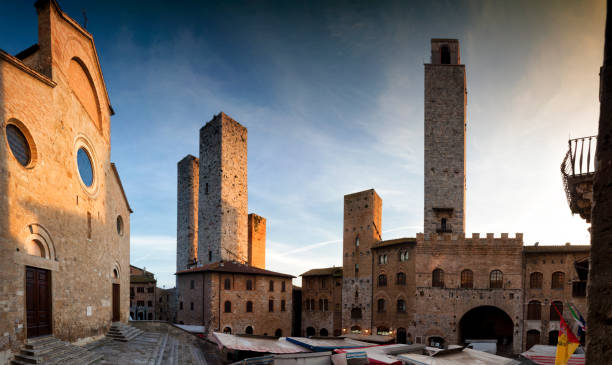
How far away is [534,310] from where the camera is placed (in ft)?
80.3

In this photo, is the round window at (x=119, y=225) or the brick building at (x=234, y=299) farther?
the brick building at (x=234, y=299)

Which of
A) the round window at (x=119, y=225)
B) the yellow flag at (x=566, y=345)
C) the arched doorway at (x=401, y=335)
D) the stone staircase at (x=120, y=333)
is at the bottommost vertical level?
the arched doorway at (x=401, y=335)

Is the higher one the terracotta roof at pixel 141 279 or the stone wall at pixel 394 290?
the stone wall at pixel 394 290

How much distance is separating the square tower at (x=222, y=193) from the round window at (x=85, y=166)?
55.0 feet

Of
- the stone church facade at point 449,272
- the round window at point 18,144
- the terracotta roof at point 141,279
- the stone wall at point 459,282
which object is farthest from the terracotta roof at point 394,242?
the terracotta roof at point 141,279

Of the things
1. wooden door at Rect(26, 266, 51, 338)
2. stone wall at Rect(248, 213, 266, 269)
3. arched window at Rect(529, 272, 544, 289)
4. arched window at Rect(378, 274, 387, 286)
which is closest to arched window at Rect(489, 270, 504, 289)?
arched window at Rect(529, 272, 544, 289)

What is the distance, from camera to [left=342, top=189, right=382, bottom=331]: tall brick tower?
101 ft

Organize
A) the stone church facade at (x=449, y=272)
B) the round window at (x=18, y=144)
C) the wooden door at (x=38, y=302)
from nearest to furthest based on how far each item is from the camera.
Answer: the round window at (x=18, y=144)
the wooden door at (x=38, y=302)
the stone church facade at (x=449, y=272)

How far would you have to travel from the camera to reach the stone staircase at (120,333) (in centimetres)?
1555

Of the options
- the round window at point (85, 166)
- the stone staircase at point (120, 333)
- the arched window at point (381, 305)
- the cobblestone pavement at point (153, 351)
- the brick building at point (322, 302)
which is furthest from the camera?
the brick building at point (322, 302)

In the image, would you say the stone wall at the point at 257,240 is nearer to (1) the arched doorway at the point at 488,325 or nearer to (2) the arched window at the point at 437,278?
(2) the arched window at the point at 437,278

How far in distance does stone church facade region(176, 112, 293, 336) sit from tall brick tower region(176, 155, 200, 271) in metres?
0.50

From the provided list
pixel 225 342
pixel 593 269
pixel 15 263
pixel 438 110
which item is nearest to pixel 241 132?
pixel 438 110

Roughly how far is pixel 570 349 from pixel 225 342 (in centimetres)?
1325
